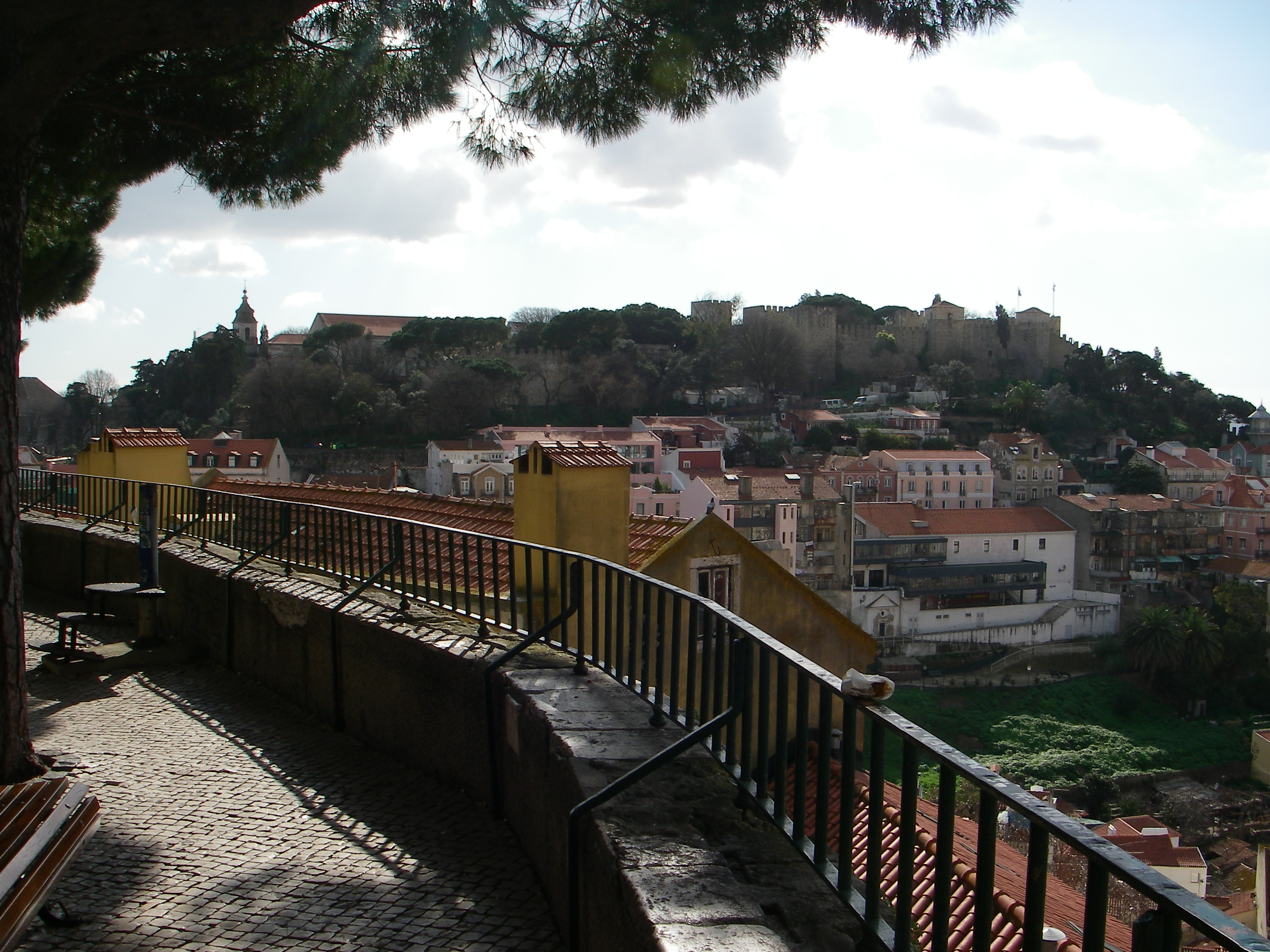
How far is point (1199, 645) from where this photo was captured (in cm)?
4350

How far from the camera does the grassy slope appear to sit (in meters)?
36.9

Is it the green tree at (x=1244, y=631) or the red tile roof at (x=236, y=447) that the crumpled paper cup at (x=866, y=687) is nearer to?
the green tree at (x=1244, y=631)

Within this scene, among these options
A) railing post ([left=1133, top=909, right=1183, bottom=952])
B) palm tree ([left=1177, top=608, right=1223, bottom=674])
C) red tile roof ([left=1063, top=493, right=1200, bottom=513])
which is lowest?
palm tree ([left=1177, top=608, right=1223, bottom=674])

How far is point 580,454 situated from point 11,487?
11.5 ft

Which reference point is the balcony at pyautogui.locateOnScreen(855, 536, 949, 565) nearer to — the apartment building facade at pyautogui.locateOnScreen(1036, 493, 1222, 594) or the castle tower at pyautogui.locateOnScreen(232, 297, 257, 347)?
the apartment building facade at pyautogui.locateOnScreen(1036, 493, 1222, 594)

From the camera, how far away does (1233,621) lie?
46562 mm

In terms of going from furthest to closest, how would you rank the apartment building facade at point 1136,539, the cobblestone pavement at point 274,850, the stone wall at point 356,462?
1. the stone wall at point 356,462
2. the apartment building facade at point 1136,539
3. the cobblestone pavement at point 274,850

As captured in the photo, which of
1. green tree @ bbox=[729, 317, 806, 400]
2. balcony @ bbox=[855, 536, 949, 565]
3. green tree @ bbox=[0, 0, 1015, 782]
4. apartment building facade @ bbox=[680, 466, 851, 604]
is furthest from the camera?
green tree @ bbox=[729, 317, 806, 400]

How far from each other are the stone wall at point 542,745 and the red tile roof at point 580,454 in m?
1.70

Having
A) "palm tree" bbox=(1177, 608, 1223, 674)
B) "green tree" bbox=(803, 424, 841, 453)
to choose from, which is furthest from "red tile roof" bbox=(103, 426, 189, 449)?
"green tree" bbox=(803, 424, 841, 453)

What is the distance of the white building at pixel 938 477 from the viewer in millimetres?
63219

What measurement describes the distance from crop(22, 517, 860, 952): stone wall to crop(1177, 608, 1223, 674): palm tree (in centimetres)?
4624

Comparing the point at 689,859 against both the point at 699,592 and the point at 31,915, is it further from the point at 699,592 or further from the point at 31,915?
the point at 699,592

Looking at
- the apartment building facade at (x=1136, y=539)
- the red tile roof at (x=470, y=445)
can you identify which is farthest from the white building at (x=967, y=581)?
the red tile roof at (x=470, y=445)
